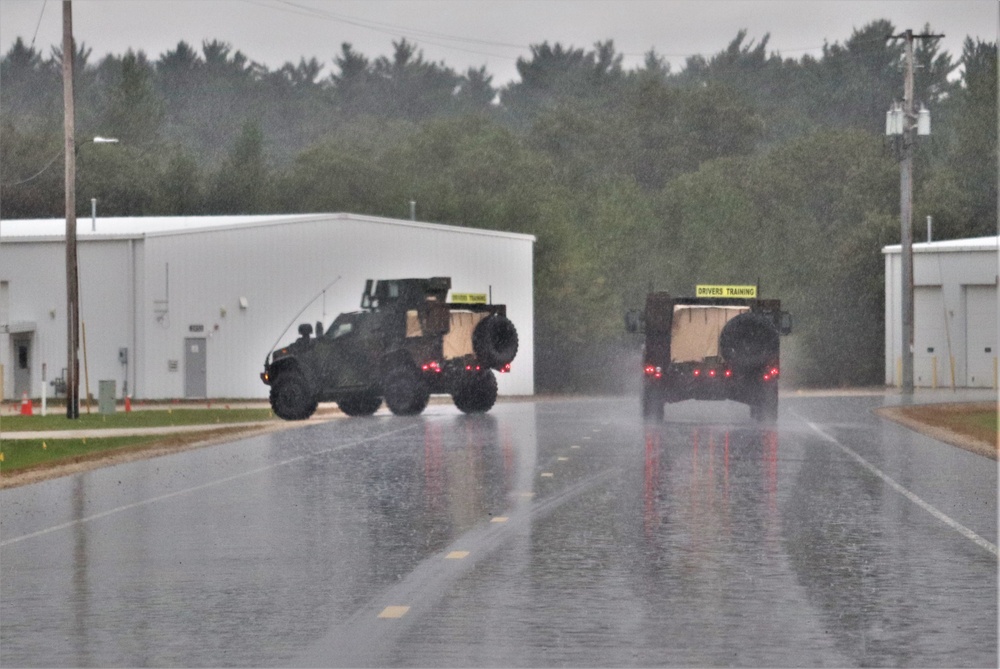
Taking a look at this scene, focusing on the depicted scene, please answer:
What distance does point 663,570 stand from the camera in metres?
13.2

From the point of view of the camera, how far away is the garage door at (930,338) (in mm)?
61719

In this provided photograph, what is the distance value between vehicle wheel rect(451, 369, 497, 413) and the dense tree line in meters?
32.3

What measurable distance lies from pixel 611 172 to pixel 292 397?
8898 cm

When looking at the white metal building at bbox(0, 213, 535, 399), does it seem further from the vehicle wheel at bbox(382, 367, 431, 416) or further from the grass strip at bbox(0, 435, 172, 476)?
Result: the grass strip at bbox(0, 435, 172, 476)

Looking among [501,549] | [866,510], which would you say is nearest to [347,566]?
[501,549]

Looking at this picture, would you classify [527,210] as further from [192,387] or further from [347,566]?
[347,566]

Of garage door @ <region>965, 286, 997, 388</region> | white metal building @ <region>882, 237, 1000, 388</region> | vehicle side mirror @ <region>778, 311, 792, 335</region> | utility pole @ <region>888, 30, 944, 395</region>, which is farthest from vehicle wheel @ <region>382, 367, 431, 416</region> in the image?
garage door @ <region>965, 286, 997, 388</region>

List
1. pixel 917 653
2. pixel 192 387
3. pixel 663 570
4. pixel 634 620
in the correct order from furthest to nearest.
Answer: pixel 192 387 → pixel 663 570 → pixel 634 620 → pixel 917 653

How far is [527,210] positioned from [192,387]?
108 ft

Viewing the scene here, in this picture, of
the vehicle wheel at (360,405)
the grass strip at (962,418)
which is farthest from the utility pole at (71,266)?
the grass strip at (962,418)

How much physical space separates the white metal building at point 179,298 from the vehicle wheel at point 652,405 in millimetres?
19413

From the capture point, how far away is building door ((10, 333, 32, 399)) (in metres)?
54.6

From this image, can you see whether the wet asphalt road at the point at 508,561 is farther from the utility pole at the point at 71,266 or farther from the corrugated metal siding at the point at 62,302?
the corrugated metal siding at the point at 62,302

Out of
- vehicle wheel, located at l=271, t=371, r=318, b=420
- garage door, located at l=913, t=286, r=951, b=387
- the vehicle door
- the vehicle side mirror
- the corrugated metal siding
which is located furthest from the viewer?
garage door, located at l=913, t=286, r=951, b=387
